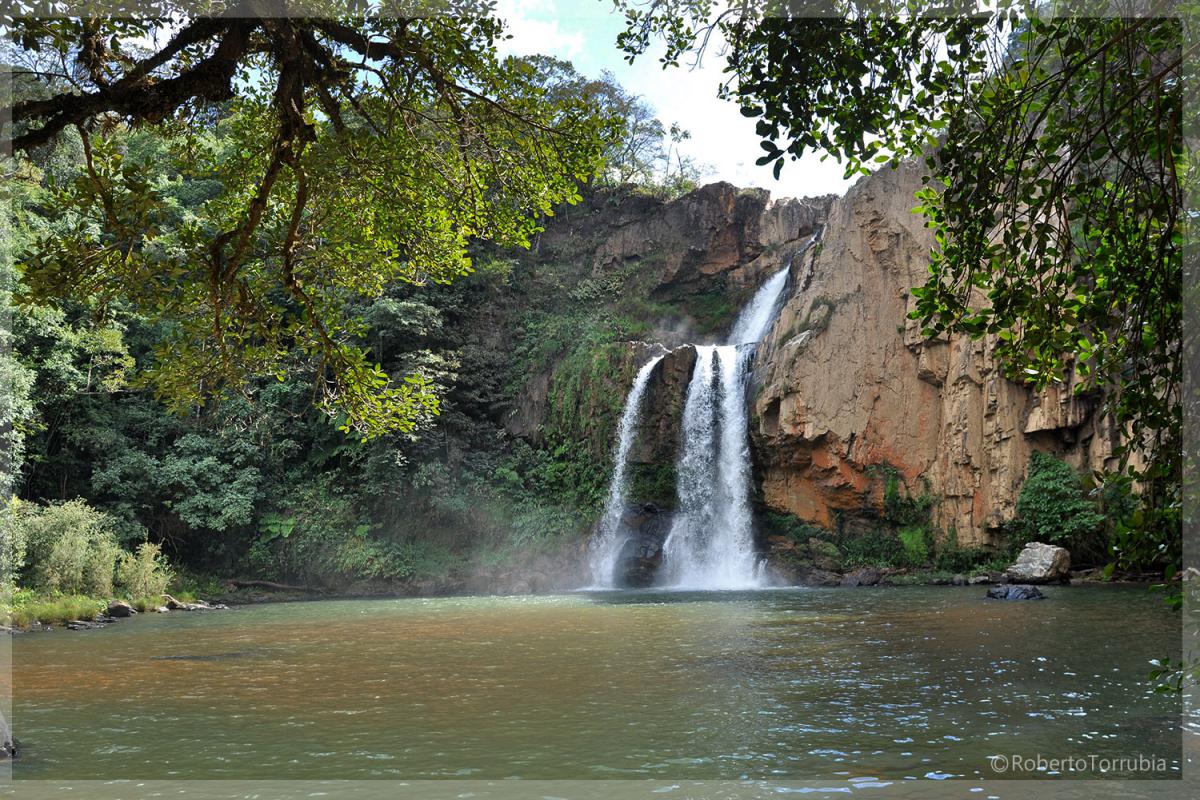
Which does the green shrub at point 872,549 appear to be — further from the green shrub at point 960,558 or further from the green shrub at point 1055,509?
the green shrub at point 1055,509

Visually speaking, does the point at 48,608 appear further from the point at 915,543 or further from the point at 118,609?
the point at 915,543

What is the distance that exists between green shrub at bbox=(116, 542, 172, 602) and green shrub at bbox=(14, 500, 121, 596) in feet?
1.87

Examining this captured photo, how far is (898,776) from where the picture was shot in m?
5.09

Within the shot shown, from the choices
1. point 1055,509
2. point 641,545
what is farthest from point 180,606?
point 1055,509

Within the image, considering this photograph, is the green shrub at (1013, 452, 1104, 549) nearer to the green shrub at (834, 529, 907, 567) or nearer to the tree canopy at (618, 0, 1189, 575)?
the green shrub at (834, 529, 907, 567)

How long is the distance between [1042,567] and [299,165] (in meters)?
18.0

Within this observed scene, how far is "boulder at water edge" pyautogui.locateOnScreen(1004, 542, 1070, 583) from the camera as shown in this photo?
59.8 ft

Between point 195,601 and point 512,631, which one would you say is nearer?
point 512,631

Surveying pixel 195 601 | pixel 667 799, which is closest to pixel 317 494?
pixel 195 601

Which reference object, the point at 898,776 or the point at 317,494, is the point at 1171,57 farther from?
the point at 317,494

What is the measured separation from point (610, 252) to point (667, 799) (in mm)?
29684

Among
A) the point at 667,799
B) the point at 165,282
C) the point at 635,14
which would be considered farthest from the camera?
the point at 165,282

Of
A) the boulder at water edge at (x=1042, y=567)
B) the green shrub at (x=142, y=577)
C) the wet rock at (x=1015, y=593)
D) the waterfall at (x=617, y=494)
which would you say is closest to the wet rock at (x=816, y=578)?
the boulder at water edge at (x=1042, y=567)

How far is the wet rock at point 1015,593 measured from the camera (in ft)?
50.4
